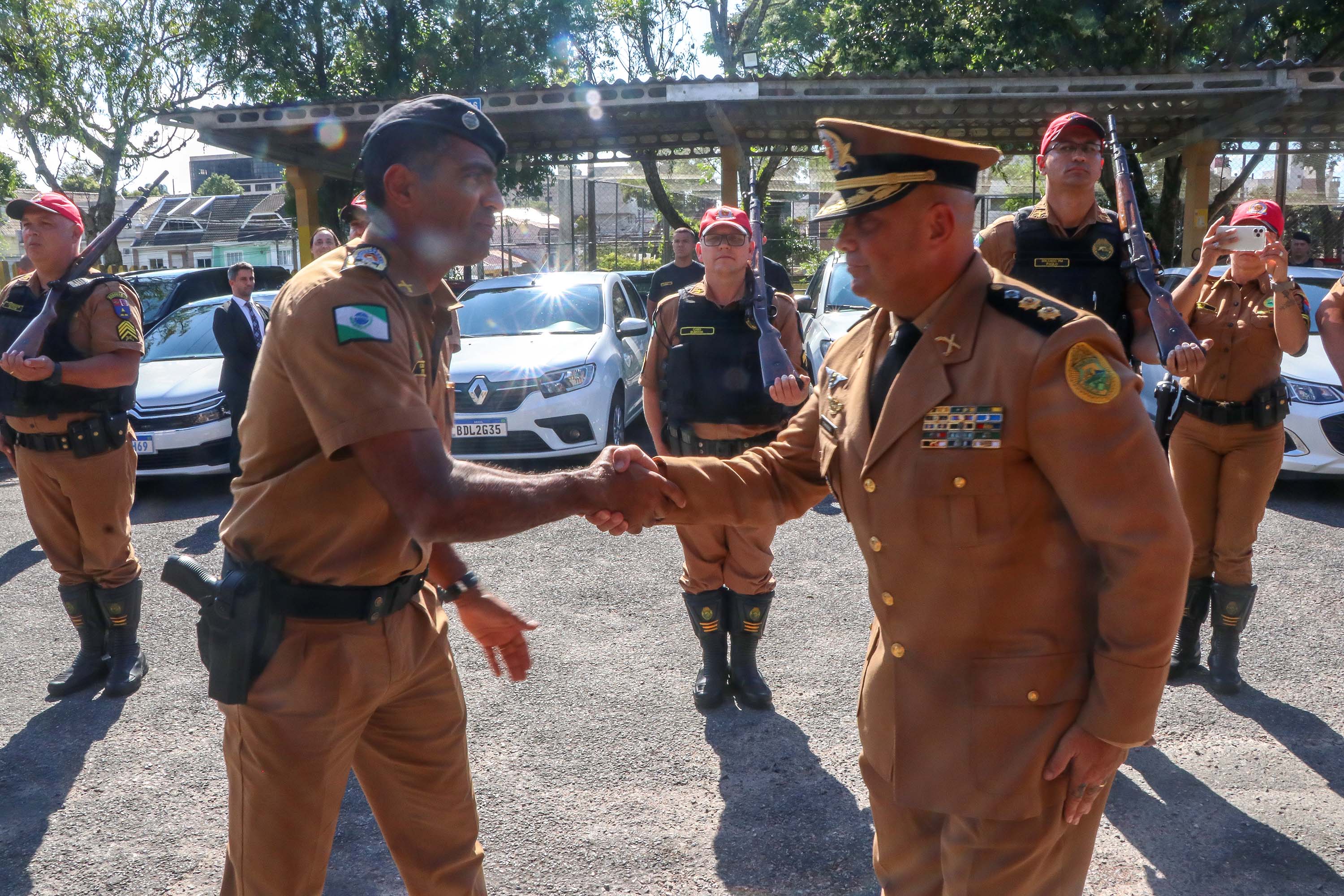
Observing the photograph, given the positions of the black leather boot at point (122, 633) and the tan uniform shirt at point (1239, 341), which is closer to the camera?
the tan uniform shirt at point (1239, 341)

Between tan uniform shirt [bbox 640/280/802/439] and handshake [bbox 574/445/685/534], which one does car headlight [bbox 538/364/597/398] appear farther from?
handshake [bbox 574/445/685/534]

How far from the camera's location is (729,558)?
178 inches

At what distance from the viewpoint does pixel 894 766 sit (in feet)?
6.76

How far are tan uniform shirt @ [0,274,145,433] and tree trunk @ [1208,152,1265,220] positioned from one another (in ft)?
63.8

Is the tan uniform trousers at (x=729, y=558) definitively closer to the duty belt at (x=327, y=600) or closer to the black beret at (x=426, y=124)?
the duty belt at (x=327, y=600)

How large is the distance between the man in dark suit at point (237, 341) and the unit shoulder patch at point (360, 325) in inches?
273

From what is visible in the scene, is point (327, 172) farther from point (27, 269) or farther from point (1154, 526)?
point (1154, 526)

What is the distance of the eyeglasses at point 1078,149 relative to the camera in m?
3.75

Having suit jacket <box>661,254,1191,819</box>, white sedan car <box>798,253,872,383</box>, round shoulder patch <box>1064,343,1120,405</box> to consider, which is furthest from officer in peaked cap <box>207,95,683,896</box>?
white sedan car <box>798,253,872,383</box>

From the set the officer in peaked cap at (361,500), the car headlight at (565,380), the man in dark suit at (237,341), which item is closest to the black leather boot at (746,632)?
the officer in peaked cap at (361,500)

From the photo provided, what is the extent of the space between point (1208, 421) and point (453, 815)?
11.9 ft

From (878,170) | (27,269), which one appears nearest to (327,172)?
(27,269)

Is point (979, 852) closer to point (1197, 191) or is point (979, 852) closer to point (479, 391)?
point (479, 391)

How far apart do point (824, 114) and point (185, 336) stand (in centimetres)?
→ 864
